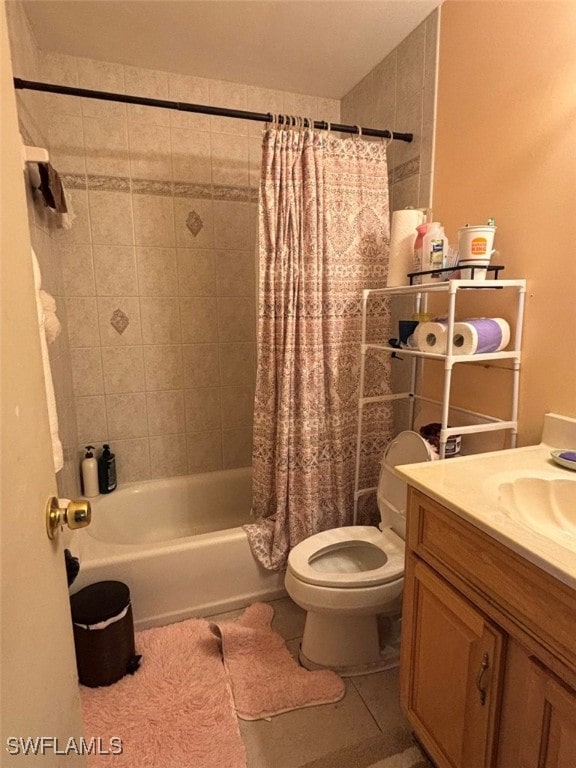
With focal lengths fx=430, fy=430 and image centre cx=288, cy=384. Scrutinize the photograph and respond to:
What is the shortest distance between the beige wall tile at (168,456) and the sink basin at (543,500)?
1.82 meters

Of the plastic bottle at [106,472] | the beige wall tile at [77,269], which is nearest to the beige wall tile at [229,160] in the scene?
the beige wall tile at [77,269]

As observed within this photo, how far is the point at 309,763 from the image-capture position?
1.26 meters

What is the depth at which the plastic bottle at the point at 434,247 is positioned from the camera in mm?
1491

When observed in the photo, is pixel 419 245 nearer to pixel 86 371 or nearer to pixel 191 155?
pixel 191 155

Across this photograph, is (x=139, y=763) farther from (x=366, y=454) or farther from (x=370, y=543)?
(x=366, y=454)

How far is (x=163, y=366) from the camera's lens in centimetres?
239

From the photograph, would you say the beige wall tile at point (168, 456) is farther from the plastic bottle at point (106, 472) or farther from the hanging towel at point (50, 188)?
the hanging towel at point (50, 188)

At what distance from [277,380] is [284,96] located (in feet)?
5.36

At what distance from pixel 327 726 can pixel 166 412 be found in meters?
1.63

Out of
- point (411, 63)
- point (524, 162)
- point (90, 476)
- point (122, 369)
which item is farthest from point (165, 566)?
point (411, 63)

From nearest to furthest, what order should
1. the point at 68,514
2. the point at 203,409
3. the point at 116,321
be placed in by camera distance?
the point at 68,514 → the point at 116,321 → the point at 203,409

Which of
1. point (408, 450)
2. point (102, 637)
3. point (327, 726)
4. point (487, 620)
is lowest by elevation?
point (327, 726)

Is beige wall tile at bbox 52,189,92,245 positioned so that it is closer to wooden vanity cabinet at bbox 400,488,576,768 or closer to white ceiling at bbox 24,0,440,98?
white ceiling at bbox 24,0,440,98

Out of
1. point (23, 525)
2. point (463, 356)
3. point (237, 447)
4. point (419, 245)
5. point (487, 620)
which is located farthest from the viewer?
point (237, 447)
